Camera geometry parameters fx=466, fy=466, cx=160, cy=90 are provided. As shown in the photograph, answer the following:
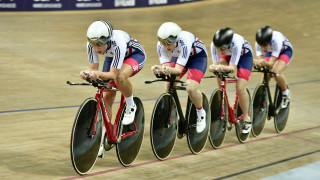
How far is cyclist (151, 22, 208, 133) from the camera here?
12.1 feet

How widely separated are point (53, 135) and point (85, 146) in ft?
4.36

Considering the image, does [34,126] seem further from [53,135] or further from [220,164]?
[220,164]

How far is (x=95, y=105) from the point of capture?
325 centimetres

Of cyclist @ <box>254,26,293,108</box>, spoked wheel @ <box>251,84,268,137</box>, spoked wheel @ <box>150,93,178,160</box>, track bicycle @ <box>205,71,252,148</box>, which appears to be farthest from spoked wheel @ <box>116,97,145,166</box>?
cyclist @ <box>254,26,293,108</box>

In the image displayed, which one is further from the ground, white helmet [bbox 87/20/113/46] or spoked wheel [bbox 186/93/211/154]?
white helmet [bbox 87/20/113/46]

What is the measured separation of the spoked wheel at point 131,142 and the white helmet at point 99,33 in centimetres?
62

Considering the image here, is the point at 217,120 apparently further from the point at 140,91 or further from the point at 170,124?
the point at 140,91

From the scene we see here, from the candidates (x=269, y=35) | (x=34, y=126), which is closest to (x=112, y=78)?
(x=34, y=126)

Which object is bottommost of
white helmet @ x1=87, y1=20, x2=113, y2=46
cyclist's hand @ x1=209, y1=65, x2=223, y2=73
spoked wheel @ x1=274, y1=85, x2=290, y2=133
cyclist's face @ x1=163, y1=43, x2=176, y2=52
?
spoked wheel @ x1=274, y1=85, x2=290, y2=133

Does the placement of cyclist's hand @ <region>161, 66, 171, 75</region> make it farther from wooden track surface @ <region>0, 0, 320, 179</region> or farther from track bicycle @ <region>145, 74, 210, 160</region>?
wooden track surface @ <region>0, 0, 320, 179</region>

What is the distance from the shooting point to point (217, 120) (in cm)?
442

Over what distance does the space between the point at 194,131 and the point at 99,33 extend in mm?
1434

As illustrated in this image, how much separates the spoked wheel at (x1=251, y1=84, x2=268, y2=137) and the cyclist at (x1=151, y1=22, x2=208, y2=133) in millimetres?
1043

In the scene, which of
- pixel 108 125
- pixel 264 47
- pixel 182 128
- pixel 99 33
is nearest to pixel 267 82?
pixel 264 47
